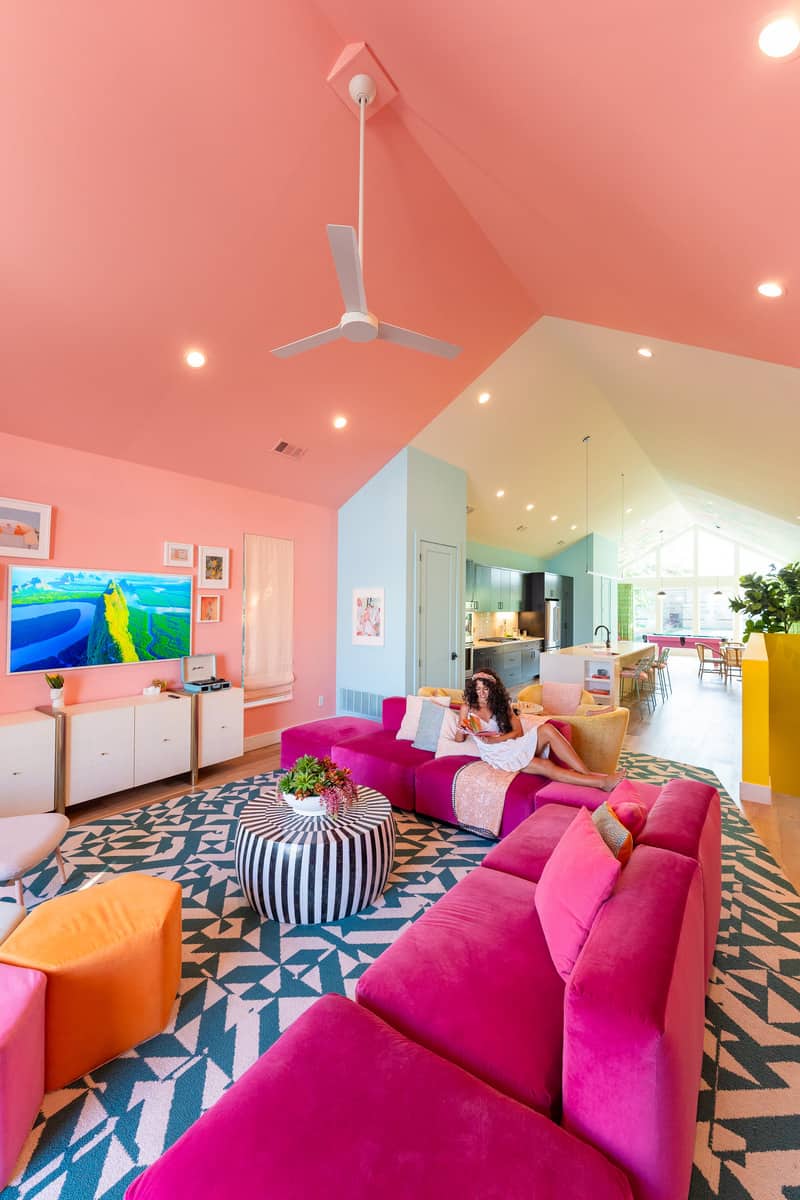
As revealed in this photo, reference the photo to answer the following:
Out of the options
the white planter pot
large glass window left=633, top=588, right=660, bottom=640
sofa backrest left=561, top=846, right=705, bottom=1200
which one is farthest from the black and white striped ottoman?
large glass window left=633, top=588, right=660, bottom=640

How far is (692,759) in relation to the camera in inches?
203

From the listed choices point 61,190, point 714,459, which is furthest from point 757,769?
point 61,190

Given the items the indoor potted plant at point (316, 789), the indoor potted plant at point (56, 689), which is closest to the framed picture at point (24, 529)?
the indoor potted plant at point (56, 689)

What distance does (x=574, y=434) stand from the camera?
7.17 meters

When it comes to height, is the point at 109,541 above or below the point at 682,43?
below

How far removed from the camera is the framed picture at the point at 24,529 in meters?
3.64

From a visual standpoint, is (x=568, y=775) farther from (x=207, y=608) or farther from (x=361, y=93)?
(x=361, y=93)

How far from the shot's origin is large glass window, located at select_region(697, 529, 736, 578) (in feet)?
49.5

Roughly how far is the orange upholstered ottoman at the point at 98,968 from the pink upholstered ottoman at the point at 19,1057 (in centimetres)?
6

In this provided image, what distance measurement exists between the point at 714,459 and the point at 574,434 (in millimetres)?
1798

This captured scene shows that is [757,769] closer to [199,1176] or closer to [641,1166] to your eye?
[641,1166]

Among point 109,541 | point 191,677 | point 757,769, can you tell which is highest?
point 109,541

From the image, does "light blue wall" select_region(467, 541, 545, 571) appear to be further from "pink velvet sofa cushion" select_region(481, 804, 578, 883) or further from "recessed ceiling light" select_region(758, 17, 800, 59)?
"recessed ceiling light" select_region(758, 17, 800, 59)

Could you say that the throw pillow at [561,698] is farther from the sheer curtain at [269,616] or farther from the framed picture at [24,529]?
Result: the framed picture at [24,529]
